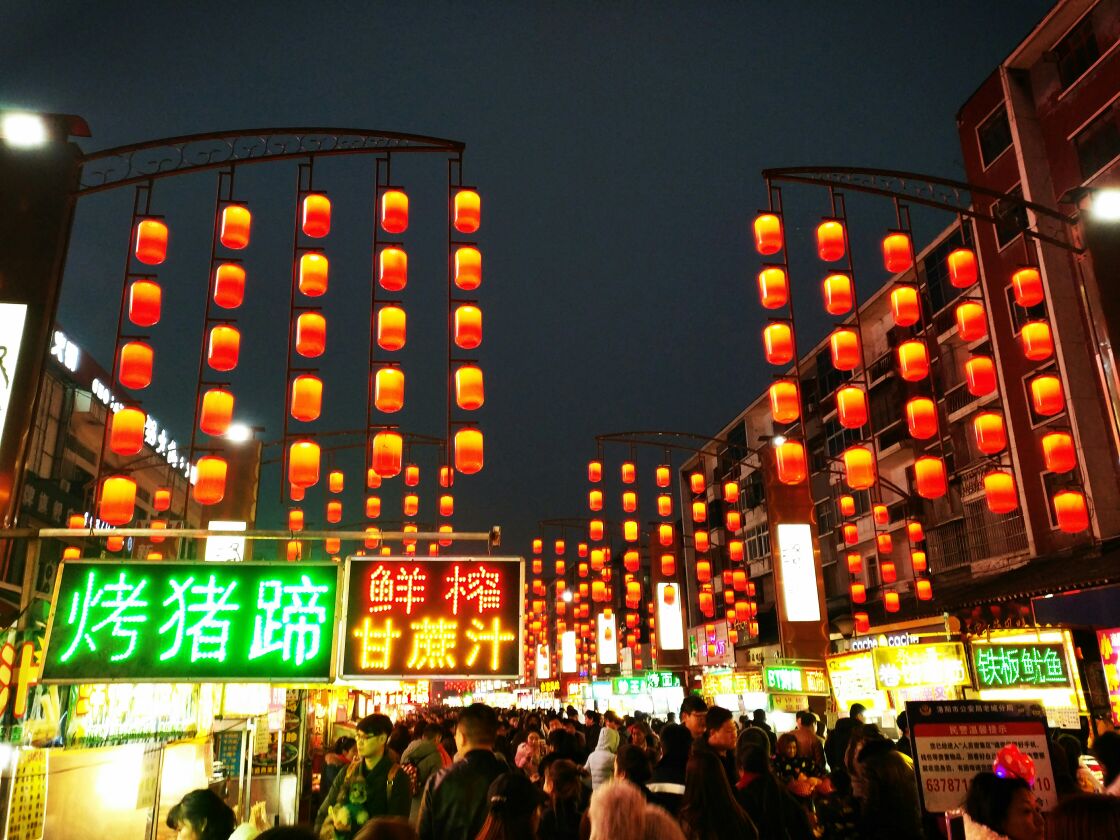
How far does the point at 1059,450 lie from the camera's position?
16.3 metres

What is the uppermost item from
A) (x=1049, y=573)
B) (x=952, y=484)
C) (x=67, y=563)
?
(x=952, y=484)

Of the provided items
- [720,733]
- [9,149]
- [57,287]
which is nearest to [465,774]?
[720,733]

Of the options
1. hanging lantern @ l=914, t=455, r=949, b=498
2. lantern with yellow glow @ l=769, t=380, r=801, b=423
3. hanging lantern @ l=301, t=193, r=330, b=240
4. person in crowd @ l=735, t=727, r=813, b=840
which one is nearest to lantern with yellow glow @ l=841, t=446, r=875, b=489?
hanging lantern @ l=914, t=455, r=949, b=498

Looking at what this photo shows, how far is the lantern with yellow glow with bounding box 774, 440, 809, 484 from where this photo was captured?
18719mm

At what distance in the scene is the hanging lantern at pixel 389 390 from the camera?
16531 millimetres

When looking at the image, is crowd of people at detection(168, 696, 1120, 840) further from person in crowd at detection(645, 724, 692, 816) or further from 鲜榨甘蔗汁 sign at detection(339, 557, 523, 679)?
鲜榨甘蔗汁 sign at detection(339, 557, 523, 679)

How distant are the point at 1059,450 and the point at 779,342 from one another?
5724 mm

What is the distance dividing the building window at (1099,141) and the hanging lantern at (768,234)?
11.2 m

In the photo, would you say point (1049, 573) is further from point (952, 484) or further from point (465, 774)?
point (465, 774)

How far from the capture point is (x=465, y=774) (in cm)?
554

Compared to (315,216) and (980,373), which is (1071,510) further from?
(315,216)

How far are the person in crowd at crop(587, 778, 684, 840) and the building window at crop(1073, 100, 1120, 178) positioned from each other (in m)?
22.2

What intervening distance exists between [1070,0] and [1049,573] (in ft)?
46.3

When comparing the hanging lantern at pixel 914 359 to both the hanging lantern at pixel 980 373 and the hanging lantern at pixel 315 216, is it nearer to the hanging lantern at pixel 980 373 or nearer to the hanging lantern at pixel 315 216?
the hanging lantern at pixel 980 373
